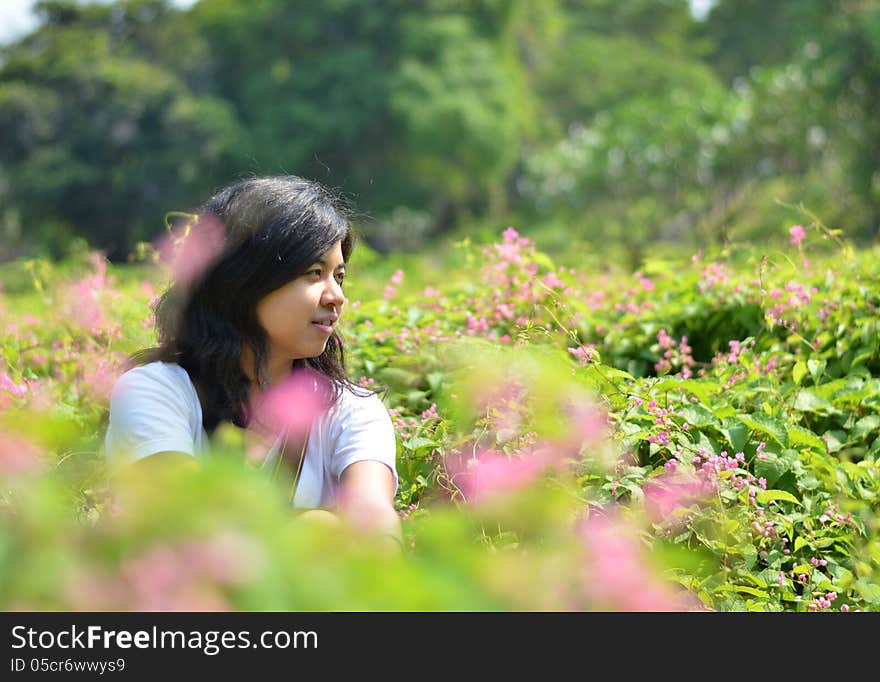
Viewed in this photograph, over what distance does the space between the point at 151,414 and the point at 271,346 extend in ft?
1.12

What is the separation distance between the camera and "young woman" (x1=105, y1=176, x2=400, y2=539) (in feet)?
7.18

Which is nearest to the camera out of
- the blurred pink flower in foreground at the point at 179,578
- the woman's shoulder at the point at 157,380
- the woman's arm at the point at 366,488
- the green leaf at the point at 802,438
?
the blurred pink flower in foreground at the point at 179,578

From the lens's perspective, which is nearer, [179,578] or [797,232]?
[179,578]

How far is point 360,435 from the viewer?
2.21 metres

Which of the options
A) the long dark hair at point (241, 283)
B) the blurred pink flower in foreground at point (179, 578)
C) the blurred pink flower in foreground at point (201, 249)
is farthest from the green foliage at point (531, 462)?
the blurred pink flower in foreground at point (201, 249)

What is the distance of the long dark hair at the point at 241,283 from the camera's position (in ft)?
7.37

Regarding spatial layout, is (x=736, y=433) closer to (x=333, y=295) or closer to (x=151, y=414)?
(x=333, y=295)

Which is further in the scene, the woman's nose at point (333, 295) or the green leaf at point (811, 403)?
the green leaf at point (811, 403)

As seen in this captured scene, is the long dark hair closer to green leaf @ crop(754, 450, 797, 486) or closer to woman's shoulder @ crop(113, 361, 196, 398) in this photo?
woman's shoulder @ crop(113, 361, 196, 398)

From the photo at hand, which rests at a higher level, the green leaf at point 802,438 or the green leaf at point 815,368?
the green leaf at point 815,368

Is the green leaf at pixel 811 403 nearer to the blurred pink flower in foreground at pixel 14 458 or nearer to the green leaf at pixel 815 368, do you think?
the green leaf at pixel 815 368

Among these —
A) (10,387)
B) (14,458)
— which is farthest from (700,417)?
(14,458)

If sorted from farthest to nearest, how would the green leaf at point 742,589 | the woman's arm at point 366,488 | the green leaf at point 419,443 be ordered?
the green leaf at point 419,443, the green leaf at point 742,589, the woman's arm at point 366,488
